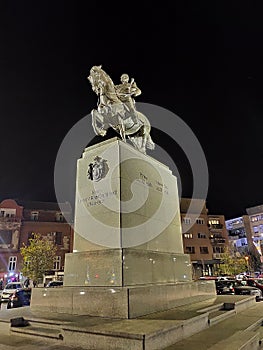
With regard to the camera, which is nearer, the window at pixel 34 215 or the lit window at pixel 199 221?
the window at pixel 34 215

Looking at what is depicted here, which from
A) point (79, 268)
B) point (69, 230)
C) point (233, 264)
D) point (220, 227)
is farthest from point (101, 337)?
point (220, 227)

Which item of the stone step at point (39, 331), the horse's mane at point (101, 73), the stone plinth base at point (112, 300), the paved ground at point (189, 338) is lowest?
the paved ground at point (189, 338)

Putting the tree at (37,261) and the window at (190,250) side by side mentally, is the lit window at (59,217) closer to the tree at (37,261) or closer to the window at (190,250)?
the tree at (37,261)

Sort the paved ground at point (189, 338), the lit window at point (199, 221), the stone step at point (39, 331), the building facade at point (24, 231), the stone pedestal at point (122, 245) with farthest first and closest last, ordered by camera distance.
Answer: the lit window at point (199, 221) < the building facade at point (24, 231) < the stone pedestal at point (122, 245) < the stone step at point (39, 331) < the paved ground at point (189, 338)

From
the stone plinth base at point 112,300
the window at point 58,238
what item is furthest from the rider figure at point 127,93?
the window at point 58,238

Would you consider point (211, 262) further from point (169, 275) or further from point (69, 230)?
point (169, 275)

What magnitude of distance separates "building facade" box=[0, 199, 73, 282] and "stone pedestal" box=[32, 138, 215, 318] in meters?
35.2

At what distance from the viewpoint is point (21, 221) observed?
46.0m

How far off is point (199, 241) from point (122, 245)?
52972 millimetres

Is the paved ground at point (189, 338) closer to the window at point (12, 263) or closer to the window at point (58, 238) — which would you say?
the window at point (12, 263)

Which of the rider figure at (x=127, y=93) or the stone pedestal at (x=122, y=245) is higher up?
the rider figure at (x=127, y=93)

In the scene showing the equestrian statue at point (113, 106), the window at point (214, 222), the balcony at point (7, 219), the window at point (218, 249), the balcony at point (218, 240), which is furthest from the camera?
the window at point (214, 222)

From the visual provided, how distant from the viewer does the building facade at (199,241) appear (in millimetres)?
54531

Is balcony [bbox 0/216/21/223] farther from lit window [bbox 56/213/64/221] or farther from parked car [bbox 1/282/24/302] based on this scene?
parked car [bbox 1/282/24/302]
